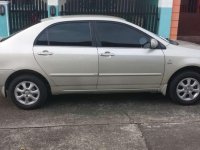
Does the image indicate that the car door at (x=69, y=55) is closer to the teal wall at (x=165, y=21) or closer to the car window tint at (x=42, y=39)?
the car window tint at (x=42, y=39)

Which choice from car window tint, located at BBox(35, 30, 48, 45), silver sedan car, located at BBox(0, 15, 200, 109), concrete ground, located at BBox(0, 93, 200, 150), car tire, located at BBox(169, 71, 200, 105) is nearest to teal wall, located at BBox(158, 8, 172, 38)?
concrete ground, located at BBox(0, 93, 200, 150)

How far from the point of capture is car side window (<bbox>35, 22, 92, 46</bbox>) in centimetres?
565

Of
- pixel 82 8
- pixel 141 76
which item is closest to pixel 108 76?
pixel 141 76

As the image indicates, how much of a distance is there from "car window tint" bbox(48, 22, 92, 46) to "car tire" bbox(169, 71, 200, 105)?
1606mm

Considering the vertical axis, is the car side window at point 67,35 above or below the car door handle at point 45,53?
above

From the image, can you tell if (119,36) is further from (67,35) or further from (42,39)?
(42,39)

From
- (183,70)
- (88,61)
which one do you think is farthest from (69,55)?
(183,70)

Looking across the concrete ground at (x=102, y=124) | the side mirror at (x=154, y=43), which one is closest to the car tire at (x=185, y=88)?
the concrete ground at (x=102, y=124)

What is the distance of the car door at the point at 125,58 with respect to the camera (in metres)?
5.67

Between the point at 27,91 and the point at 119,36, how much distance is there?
1.76 metres

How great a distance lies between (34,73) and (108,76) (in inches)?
47.5

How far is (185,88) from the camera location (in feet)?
19.6

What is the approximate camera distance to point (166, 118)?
17.9 feet

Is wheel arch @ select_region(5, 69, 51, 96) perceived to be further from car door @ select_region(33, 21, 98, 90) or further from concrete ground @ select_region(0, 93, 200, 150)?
concrete ground @ select_region(0, 93, 200, 150)
